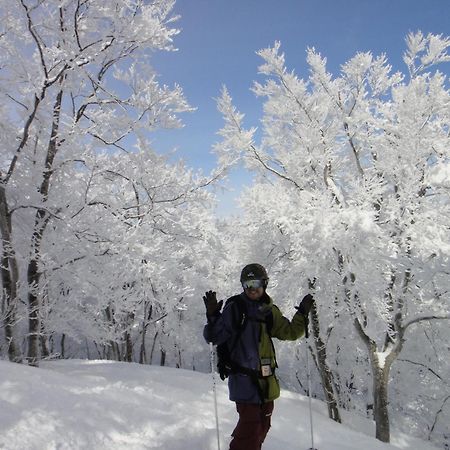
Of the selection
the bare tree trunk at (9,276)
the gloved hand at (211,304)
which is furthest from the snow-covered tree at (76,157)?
the gloved hand at (211,304)

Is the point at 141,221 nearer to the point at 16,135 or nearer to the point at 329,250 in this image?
the point at 16,135

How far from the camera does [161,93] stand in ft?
22.2

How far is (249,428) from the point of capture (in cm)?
310

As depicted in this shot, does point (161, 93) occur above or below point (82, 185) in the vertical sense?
above

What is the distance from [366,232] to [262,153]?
3.97m

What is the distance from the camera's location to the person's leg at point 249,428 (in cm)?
308

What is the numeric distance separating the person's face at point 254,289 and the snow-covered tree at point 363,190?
14.2ft

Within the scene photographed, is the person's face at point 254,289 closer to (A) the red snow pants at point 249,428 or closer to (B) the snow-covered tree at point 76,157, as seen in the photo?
(A) the red snow pants at point 249,428

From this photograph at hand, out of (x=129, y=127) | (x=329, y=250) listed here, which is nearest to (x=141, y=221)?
(x=129, y=127)

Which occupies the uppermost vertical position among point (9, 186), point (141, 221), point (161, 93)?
point (161, 93)

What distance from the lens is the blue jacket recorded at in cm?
307

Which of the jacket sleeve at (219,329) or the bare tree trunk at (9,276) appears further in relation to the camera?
the bare tree trunk at (9,276)

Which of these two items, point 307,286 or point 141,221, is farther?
point 307,286

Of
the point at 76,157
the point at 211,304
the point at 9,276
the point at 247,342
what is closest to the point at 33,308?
the point at 9,276
